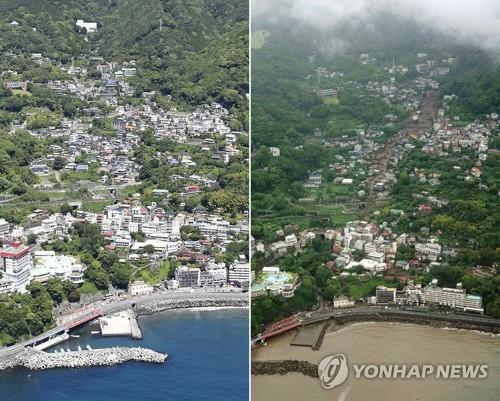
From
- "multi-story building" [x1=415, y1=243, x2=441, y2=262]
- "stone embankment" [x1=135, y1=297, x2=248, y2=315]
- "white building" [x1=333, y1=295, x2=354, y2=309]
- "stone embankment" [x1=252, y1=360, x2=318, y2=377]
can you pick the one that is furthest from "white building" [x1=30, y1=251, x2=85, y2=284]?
"multi-story building" [x1=415, y1=243, x2=441, y2=262]

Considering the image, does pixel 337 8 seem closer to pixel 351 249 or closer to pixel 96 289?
pixel 351 249

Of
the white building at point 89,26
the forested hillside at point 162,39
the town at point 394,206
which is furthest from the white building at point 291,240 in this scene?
the white building at point 89,26

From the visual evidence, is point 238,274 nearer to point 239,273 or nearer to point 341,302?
point 239,273

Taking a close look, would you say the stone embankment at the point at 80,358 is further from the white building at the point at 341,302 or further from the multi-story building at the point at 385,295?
the multi-story building at the point at 385,295

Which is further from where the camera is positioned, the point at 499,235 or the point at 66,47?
the point at 66,47

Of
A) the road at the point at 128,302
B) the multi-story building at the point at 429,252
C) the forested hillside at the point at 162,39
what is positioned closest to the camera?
the multi-story building at the point at 429,252

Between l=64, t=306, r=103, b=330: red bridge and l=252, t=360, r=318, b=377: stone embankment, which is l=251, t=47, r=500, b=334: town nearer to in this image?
l=252, t=360, r=318, b=377: stone embankment

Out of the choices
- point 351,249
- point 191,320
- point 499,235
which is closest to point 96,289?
point 191,320
